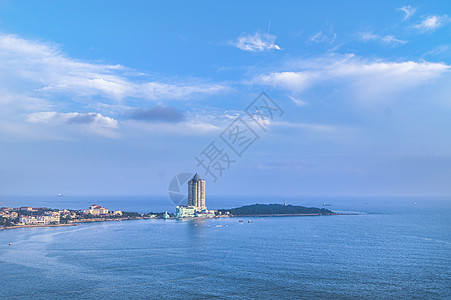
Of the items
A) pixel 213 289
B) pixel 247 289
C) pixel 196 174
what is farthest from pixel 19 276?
pixel 196 174

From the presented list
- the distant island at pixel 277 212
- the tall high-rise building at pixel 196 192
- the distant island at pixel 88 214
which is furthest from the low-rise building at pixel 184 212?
the distant island at pixel 277 212

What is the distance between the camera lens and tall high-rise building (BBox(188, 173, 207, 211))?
9288cm

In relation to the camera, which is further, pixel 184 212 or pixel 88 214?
pixel 184 212

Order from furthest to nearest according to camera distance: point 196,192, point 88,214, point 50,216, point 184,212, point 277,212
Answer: point 277,212 → point 196,192 → point 184,212 → point 88,214 → point 50,216

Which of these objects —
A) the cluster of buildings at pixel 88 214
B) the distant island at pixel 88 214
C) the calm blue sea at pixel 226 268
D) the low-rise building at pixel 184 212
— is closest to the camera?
the calm blue sea at pixel 226 268

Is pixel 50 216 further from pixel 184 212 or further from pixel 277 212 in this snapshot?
pixel 277 212

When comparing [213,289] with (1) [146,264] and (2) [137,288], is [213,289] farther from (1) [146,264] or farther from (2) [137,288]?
(1) [146,264]

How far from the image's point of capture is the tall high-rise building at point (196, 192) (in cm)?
9288

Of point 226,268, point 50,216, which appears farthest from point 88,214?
point 226,268

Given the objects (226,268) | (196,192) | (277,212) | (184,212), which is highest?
(196,192)

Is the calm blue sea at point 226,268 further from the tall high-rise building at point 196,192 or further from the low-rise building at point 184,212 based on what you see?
the tall high-rise building at point 196,192

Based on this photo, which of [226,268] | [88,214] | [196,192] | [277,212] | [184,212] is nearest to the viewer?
[226,268]

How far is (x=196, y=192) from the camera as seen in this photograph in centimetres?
9288

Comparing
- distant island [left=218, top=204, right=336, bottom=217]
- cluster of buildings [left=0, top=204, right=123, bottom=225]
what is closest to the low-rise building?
distant island [left=218, top=204, right=336, bottom=217]
